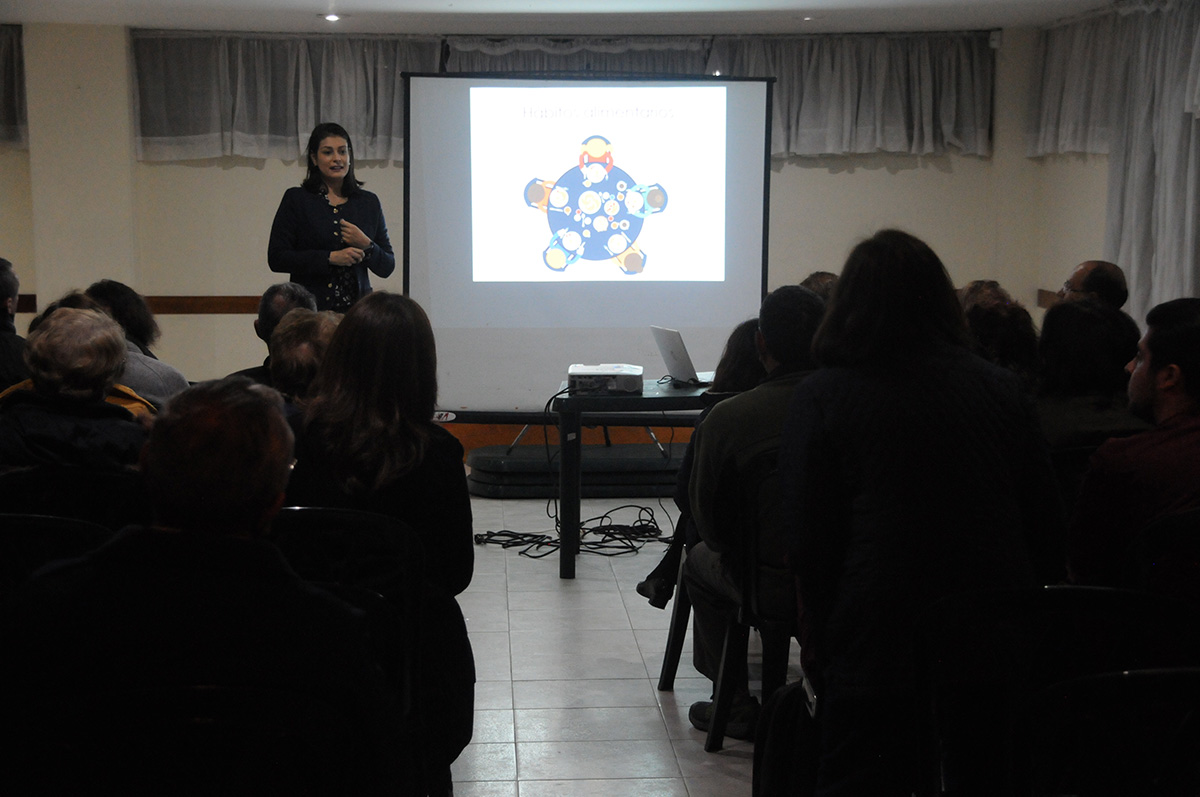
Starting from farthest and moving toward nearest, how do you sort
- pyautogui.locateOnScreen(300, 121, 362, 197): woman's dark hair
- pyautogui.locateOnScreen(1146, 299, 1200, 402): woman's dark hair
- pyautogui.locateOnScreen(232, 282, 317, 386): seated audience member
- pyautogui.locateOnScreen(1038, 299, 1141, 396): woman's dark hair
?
pyautogui.locateOnScreen(300, 121, 362, 197): woman's dark hair
pyautogui.locateOnScreen(232, 282, 317, 386): seated audience member
pyautogui.locateOnScreen(1038, 299, 1141, 396): woman's dark hair
pyautogui.locateOnScreen(1146, 299, 1200, 402): woman's dark hair

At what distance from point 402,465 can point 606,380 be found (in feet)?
6.43

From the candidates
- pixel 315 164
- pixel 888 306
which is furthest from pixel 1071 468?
pixel 315 164

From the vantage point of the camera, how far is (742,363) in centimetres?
295

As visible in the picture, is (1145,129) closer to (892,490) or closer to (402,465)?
(892,490)

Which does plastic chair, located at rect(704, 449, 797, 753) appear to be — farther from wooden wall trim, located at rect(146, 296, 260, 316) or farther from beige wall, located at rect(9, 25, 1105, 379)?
wooden wall trim, located at rect(146, 296, 260, 316)

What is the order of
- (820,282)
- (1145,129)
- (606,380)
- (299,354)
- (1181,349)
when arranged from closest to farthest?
(1181,349) < (299,354) < (820,282) < (606,380) < (1145,129)

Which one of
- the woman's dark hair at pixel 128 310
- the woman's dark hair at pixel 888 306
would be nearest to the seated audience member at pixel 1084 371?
the woman's dark hair at pixel 888 306

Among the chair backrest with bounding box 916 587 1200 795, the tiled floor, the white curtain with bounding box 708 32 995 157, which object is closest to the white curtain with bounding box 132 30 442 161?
the white curtain with bounding box 708 32 995 157

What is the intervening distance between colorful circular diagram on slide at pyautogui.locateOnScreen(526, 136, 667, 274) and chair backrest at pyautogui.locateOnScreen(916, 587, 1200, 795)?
3.76 m

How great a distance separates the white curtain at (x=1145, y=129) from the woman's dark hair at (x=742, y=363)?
291 cm

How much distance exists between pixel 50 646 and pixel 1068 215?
6.12 meters

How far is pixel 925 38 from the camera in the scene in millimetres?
Answer: 6309

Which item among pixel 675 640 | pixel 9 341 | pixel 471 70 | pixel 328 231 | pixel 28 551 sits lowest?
pixel 675 640

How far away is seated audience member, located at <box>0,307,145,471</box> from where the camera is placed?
216 cm
